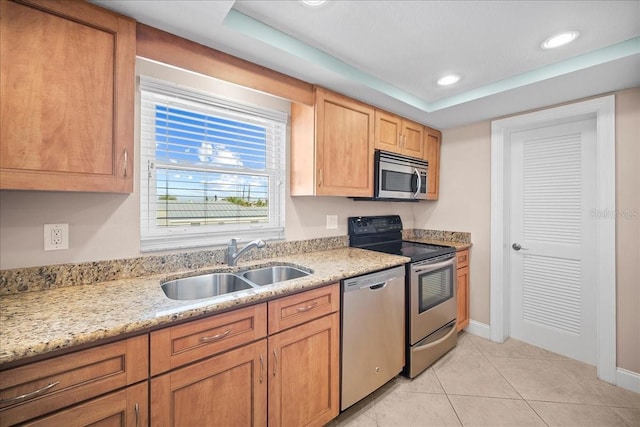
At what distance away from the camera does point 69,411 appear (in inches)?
34.6

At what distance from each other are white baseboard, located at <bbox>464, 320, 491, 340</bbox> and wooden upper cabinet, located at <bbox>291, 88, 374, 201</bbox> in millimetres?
1875

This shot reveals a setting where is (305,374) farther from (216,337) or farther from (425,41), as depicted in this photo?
(425,41)

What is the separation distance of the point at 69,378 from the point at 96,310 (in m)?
0.24

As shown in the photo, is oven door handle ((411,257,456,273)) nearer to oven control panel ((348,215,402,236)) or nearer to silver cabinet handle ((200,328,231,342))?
oven control panel ((348,215,402,236))

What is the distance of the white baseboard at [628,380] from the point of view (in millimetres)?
2002

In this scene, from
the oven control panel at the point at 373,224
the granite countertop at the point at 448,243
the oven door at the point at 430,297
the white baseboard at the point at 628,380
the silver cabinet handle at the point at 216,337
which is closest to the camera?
the silver cabinet handle at the point at 216,337

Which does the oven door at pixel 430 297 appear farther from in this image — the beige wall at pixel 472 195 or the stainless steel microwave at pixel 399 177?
the stainless steel microwave at pixel 399 177

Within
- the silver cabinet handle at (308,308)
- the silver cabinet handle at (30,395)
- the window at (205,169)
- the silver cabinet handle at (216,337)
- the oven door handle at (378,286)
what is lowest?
the silver cabinet handle at (30,395)

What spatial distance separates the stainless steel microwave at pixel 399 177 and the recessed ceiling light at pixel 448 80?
674 millimetres

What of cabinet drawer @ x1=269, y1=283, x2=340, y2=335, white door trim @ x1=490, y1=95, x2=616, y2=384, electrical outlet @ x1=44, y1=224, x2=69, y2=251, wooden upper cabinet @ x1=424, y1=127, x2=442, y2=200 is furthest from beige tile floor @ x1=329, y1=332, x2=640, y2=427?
electrical outlet @ x1=44, y1=224, x2=69, y2=251

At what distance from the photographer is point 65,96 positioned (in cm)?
113

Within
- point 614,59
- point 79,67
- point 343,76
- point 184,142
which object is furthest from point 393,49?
point 79,67

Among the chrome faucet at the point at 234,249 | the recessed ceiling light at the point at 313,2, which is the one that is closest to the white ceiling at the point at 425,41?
the recessed ceiling light at the point at 313,2

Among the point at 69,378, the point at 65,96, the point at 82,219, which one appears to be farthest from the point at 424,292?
the point at 65,96
